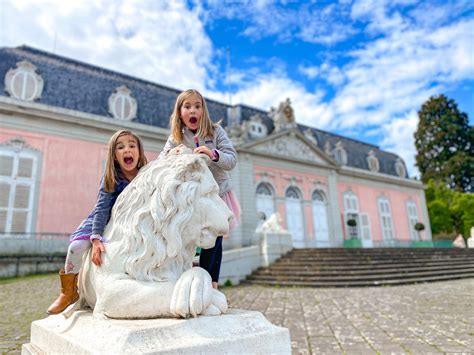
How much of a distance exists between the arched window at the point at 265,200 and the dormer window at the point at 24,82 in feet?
33.2

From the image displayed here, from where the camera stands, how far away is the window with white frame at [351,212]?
19391 mm

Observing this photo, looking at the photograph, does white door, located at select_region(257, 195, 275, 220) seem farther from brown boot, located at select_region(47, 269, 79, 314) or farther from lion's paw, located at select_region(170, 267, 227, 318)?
lion's paw, located at select_region(170, 267, 227, 318)

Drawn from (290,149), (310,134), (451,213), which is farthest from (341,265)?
(451,213)

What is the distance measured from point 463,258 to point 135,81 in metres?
16.0

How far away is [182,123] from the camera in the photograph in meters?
2.14

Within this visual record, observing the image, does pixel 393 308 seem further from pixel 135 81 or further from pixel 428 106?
pixel 428 106

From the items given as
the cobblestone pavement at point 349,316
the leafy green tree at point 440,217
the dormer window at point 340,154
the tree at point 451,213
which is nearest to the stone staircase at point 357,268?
the cobblestone pavement at point 349,316

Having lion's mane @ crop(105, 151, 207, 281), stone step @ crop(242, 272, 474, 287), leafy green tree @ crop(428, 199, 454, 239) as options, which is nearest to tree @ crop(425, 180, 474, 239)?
leafy green tree @ crop(428, 199, 454, 239)

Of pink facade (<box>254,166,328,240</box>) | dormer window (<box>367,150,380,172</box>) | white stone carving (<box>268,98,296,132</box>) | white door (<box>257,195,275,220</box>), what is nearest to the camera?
white door (<box>257,195,275,220</box>)

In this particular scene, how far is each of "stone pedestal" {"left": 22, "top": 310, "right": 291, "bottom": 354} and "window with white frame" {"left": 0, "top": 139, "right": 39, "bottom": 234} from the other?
11497mm

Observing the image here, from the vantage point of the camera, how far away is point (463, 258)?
12594mm

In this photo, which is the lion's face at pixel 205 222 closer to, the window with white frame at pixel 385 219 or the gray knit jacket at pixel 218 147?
the gray knit jacket at pixel 218 147

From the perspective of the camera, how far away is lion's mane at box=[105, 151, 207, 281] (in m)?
1.55

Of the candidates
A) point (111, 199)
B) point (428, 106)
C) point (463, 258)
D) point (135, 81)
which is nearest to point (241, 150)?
point (135, 81)
